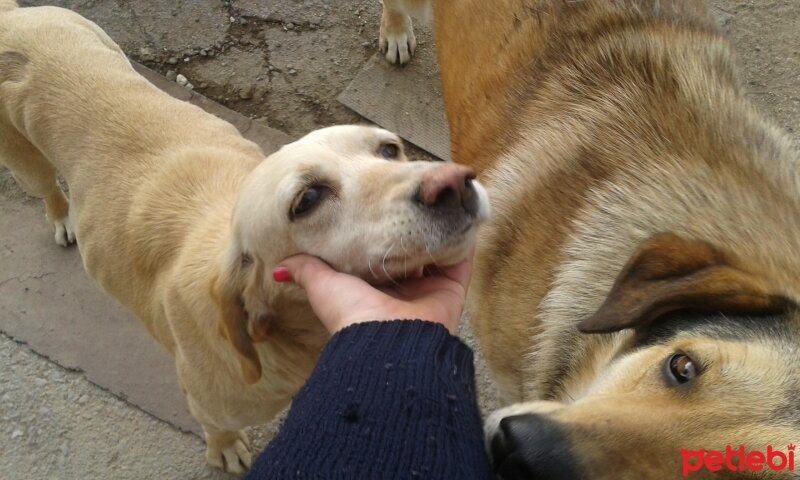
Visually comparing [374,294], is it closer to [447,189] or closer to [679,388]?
[447,189]

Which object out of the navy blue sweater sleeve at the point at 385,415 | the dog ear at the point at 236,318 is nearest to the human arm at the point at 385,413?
the navy blue sweater sleeve at the point at 385,415

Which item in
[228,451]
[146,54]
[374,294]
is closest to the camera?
[374,294]

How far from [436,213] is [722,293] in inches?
27.3

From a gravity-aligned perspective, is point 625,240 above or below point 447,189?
below

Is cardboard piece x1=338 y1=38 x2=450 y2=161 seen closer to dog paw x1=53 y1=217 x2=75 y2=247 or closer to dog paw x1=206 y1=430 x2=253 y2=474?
dog paw x1=53 y1=217 x2=75 y2=247

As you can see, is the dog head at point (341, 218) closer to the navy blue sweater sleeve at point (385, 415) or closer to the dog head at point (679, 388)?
the navy blue sweater sleeve at point (385, 415)

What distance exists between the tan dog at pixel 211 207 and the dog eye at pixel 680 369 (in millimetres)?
564

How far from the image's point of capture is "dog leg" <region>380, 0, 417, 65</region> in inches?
141

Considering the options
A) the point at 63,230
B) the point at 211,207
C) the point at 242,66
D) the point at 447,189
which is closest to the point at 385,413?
the point at 447,189

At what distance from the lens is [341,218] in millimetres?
1618

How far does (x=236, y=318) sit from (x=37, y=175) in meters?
1.75

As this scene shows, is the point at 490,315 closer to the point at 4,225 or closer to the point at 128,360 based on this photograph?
the point at 128,360

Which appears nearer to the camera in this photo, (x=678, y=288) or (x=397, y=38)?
(x=678, y=288)

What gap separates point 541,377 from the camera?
1803mm
